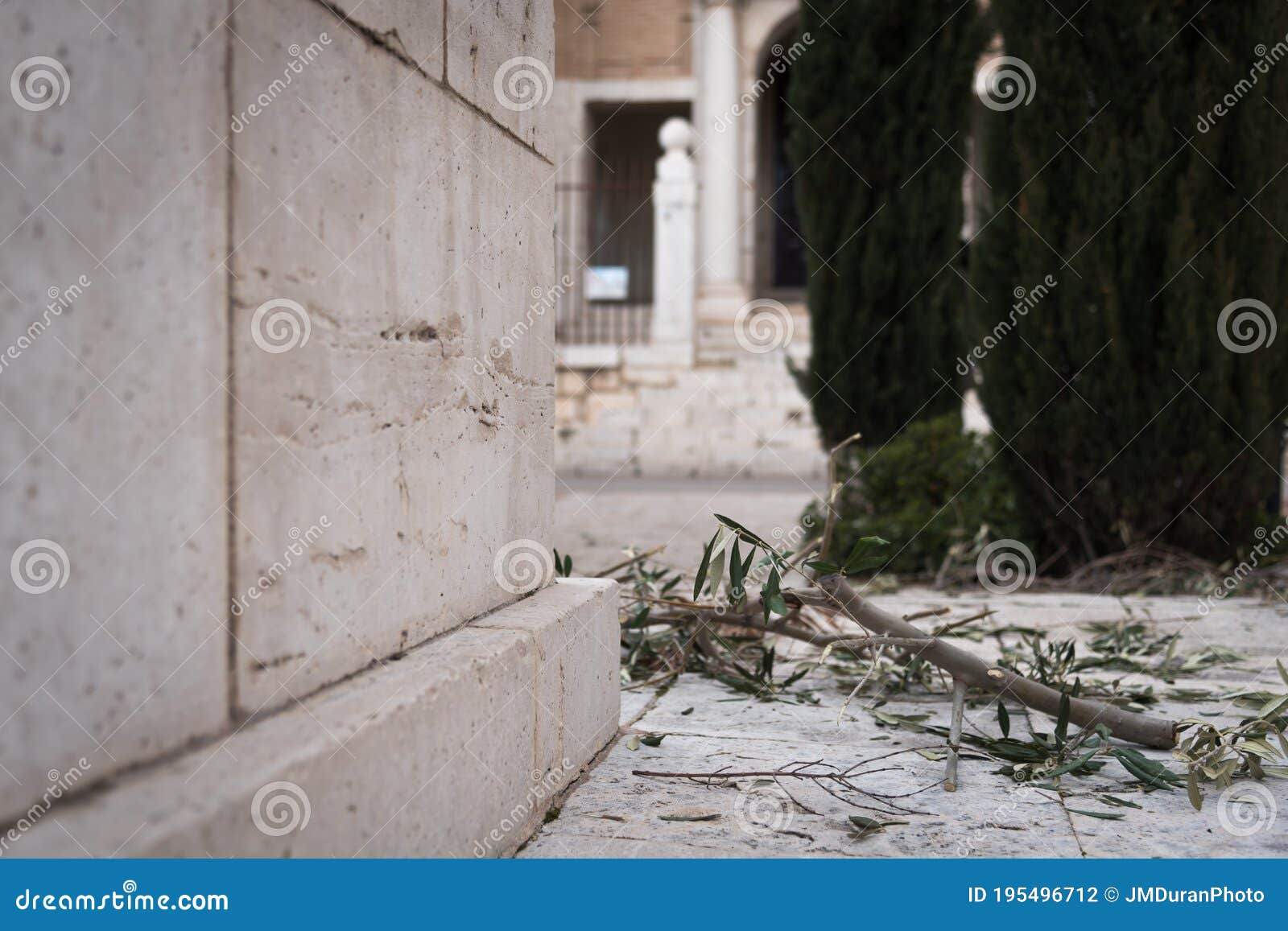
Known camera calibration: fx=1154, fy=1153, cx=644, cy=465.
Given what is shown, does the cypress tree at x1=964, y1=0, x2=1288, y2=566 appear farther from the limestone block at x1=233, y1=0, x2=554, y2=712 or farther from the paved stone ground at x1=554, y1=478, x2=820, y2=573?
the limestone block at x1=233, y1=0, x2=554, y2=712

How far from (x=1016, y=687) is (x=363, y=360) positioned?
1699mm

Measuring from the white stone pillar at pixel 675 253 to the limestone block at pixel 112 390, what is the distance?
1240 centimetres

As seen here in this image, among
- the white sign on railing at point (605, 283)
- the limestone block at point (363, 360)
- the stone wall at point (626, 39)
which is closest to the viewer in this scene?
the limestone block at point (363, 360)

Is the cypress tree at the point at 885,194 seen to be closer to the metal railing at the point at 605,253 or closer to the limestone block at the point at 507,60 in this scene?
the limestone block at the point at 507,60

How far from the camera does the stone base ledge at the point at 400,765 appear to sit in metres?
1.13

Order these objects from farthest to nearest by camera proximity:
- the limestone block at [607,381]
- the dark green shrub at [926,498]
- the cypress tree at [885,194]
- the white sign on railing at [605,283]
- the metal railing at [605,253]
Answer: the white sign on railing at [605,283]
the metal railing at [605,253]
the limestone block at [607,381]
the cypress tree at [885,194]
the dark green shrub at [926,498]

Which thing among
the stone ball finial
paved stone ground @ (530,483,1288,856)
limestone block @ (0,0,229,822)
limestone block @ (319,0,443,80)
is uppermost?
the stone ball finial

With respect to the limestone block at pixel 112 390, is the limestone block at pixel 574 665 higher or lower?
lower

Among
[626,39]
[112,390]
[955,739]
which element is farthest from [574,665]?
[626,39]

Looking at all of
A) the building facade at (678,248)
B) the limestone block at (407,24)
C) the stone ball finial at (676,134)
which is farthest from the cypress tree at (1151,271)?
the stone ball finial at (676,134)

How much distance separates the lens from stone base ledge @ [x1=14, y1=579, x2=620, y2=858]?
113 cm

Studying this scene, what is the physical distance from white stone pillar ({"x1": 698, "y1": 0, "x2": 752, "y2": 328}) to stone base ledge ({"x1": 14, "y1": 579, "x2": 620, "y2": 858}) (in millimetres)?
12720

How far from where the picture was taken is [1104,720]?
252cm

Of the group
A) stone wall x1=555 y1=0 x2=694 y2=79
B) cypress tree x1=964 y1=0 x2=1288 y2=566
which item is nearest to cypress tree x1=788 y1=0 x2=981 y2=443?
cypress tree x1=964 y1=0 x2=1288 y2=566
